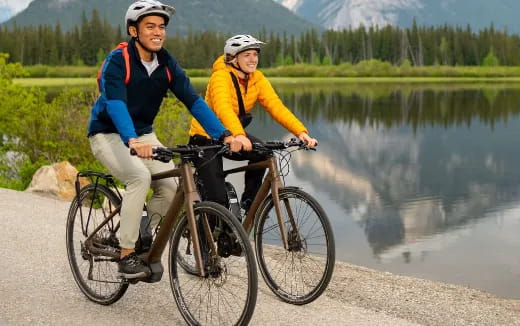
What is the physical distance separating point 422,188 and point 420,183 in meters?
1.26

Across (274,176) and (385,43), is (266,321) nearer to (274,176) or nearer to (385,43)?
(274,176)

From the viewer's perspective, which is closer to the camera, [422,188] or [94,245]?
[94,245]

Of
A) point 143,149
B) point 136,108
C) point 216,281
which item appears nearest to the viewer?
point 143,149

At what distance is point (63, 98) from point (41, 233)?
10.3 meters

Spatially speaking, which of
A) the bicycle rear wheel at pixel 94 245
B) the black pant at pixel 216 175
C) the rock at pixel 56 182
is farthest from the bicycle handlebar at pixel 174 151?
the rock at pixel 56 182

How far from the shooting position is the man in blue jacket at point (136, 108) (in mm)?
5641

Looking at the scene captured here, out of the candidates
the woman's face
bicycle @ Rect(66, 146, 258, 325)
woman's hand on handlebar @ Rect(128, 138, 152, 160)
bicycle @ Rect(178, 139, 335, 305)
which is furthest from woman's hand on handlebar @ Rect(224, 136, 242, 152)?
the woman's face

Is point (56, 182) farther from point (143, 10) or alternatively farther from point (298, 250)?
point (143, 10)

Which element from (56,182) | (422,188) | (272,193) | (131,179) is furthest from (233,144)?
(422,188)

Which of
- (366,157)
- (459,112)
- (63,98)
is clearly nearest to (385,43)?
(459,112)

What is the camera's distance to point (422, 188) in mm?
26234

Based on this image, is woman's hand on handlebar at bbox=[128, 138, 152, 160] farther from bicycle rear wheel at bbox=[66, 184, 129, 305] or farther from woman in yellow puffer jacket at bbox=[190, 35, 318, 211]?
woman in yellow puffer jacket at bbox=[190, 35, 318, 211]

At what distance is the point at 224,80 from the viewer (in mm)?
6918

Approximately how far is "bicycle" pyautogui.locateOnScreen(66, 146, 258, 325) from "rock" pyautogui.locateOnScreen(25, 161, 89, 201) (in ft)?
23.8
